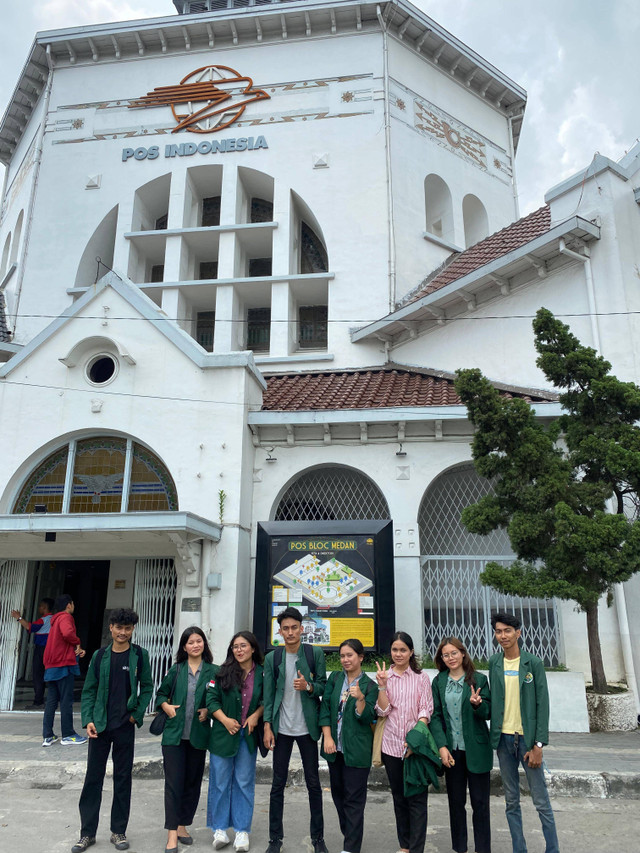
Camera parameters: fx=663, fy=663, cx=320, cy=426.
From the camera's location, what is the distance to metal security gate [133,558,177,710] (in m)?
10.7

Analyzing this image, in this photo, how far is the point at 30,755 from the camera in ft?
26.2

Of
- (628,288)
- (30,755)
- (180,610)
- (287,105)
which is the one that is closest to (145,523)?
(180,610)

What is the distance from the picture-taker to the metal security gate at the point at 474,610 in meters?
10.5

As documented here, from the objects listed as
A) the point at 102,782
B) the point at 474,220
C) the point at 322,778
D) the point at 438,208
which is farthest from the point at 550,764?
the point at 474,220

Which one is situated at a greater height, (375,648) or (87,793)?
(375,648)

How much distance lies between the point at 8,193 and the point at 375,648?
61.9 feet

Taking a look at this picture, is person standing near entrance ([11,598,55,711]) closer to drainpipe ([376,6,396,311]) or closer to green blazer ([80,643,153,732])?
green blazer ([80,643,153,732])

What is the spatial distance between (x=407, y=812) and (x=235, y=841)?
1414 millimetres

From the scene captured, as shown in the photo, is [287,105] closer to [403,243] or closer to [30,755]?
[403,243]

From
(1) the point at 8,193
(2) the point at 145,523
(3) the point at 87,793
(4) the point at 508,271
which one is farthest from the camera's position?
(1) the point at 8,193

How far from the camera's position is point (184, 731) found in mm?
5422

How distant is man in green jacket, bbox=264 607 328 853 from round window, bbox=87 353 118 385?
7.65 m

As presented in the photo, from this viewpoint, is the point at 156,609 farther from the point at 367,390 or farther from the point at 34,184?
the point at 34,184

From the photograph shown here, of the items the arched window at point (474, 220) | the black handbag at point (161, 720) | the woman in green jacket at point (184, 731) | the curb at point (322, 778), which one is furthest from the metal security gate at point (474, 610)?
the arched window at point (474, 220)
